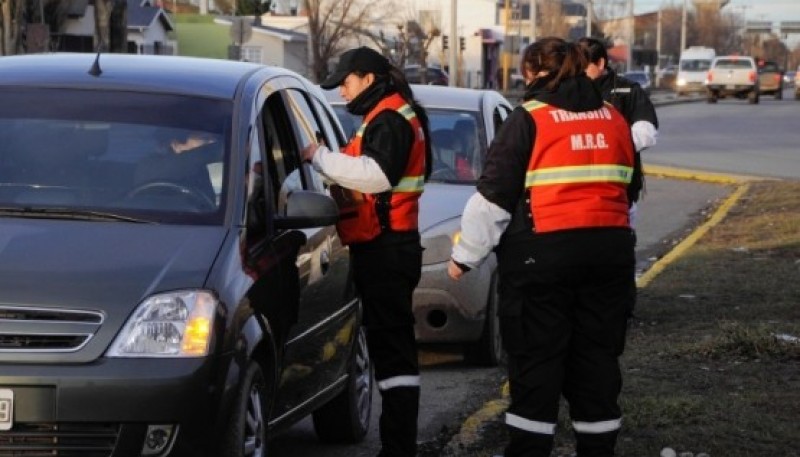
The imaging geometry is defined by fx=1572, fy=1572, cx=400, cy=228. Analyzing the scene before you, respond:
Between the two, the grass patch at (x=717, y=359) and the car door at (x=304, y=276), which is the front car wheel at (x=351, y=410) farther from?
the grass patch at (x=717, y=359)

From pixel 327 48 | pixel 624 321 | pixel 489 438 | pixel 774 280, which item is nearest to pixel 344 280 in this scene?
pixel 489 438

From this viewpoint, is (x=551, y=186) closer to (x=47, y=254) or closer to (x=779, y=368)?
(x=47, y=254)

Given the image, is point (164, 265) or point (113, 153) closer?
point (164, 265)

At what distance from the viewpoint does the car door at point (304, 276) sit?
19.7 ft

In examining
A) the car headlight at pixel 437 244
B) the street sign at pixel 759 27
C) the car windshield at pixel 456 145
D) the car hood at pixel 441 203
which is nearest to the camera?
the car headlight at pixel 437 244

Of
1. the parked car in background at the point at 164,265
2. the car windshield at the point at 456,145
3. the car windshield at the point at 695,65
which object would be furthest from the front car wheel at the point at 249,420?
the car windshield at the point at 695,65

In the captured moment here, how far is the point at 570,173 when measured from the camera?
5.52 m

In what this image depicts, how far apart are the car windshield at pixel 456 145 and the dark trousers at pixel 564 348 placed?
14.6ft

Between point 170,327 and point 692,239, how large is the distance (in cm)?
1181

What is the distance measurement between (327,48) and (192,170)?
42.2 m

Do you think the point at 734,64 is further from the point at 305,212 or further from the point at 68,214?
the point at 68,214

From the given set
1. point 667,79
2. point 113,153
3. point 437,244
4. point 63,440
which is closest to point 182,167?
point 113,153

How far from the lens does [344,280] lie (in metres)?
6.79

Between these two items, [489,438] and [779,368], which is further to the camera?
[779,368]
